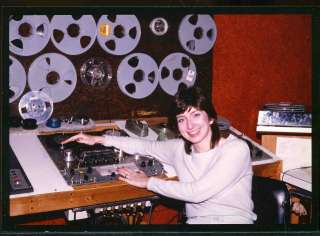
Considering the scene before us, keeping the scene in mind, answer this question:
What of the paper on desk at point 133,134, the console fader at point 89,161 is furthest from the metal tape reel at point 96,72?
the console fader at point 89,161

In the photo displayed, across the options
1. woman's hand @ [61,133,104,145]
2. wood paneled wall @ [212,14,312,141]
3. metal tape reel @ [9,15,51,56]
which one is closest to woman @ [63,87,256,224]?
woman's hand @ [61,133,104,145]

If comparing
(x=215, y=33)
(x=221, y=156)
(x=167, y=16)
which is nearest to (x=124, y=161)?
(x=221, y=156)

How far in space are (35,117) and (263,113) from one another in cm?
143

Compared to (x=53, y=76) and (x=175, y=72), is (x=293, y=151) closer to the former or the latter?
(x=175, y=72)

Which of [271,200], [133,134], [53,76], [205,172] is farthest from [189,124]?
[53,76]

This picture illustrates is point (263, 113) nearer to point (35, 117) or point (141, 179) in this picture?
point (141, 179)

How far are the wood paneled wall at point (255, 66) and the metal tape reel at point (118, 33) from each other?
56 centimetres

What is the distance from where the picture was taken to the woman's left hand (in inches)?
Result: 98.8

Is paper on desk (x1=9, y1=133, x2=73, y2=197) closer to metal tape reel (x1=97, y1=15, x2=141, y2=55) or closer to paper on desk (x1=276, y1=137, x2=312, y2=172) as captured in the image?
metal tape reel (x1=97, y1=15, x2=141, y2=55)

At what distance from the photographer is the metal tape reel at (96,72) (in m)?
3.05

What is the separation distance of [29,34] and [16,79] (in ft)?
0.91

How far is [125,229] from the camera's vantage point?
101 inches

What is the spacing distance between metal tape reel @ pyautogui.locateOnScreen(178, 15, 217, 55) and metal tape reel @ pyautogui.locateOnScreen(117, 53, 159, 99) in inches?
10.9

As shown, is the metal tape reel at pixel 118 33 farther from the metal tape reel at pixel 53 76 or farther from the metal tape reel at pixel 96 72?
the metal tape reel at pixel 53 76
